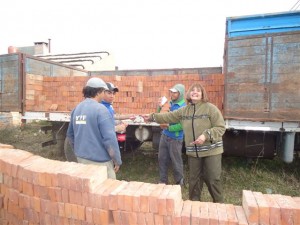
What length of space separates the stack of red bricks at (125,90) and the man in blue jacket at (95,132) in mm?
2531

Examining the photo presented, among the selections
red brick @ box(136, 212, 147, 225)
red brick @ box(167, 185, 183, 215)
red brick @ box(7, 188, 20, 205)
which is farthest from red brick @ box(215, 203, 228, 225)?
red brick @ box(7, 188, 20, 205)

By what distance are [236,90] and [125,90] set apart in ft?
7.32

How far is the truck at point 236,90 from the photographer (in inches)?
151

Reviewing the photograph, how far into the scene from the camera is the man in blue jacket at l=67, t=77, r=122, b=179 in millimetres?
2522

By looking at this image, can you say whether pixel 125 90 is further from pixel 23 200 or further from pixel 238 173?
pixel 23 200

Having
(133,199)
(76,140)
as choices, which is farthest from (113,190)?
(76,140)

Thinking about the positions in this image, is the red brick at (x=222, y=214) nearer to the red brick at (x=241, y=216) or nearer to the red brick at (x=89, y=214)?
the red brick at (x=241, y=216)

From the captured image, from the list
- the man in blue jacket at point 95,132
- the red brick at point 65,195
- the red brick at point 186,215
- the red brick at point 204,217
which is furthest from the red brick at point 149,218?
the man in blue jacket at point 95,132

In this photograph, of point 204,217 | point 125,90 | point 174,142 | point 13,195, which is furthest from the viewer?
point 125,90

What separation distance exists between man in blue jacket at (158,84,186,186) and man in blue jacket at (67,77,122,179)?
1.43 metres

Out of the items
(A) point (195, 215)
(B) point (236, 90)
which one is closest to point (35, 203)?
(A) point (195, 215)

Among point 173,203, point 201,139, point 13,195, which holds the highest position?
point 201,139

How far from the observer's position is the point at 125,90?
5.32 m

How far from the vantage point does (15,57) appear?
216 inches
